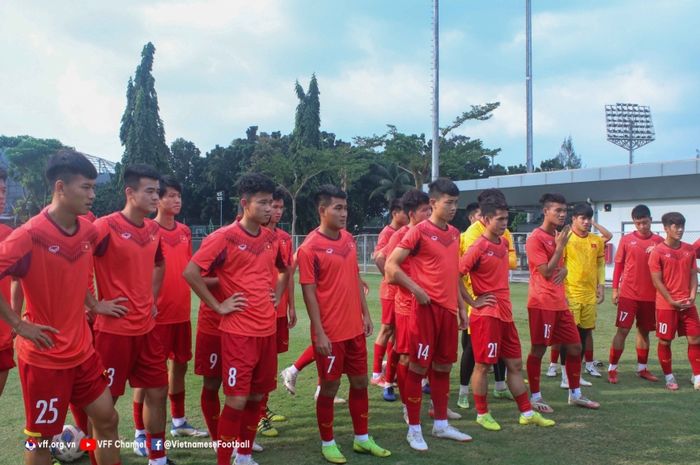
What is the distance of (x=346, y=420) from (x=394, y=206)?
2.87m

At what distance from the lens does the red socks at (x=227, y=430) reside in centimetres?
398

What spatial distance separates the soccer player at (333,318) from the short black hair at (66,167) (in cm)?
174

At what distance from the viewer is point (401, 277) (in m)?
4.87

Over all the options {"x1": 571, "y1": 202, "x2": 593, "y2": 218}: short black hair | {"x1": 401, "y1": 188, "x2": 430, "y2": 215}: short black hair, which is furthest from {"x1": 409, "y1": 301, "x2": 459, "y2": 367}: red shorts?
{"x1": 571, "y1": 202, "x2": 593, "y2": 218}: short black hair

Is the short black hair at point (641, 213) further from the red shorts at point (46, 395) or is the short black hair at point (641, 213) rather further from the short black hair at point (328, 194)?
the red shorts at point (46, 395)

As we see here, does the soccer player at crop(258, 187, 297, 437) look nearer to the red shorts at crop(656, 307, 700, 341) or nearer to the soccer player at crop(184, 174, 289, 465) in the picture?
the soccer player at crop(184, 174, 289, 465)

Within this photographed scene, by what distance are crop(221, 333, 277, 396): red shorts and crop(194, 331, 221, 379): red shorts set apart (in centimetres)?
63

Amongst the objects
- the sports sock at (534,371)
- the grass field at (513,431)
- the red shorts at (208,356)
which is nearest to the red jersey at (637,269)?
the grass field at (513,431)

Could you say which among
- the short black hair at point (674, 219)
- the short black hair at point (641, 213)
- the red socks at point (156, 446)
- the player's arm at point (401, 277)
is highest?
the short black hair at point (641, 213)

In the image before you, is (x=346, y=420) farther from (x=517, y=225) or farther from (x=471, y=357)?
(x=517, y=225)

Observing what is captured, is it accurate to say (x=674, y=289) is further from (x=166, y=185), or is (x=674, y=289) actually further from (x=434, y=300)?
(x=166, y=185)

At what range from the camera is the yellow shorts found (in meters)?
7.00

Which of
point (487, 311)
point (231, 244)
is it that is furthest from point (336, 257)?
point (487, 311)

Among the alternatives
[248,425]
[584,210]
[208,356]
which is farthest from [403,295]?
[584,210]
